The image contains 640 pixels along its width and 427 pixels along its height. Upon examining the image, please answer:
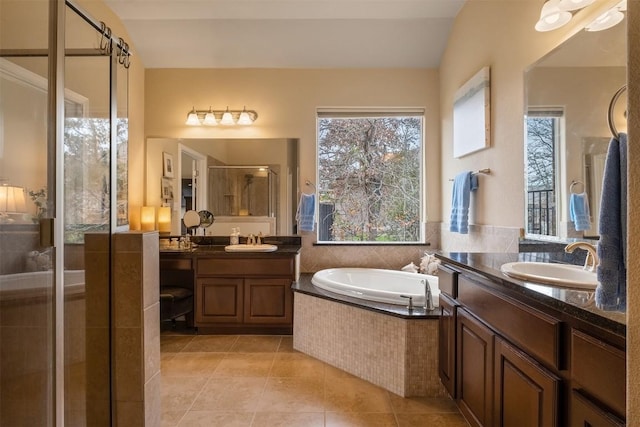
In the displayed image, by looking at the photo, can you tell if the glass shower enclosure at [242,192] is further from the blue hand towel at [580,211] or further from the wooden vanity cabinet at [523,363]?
the blue hand towel at [580,211]

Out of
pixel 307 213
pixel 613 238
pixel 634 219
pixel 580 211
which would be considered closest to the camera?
pixel 634 219

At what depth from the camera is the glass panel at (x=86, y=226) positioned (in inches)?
55.1

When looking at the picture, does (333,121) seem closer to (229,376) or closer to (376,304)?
(376,304)

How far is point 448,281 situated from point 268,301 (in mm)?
1817

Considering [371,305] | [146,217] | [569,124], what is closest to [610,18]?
[569,124]

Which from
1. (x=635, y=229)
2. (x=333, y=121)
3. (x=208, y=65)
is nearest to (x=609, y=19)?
(x=635, y=229)

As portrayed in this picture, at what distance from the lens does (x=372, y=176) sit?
3.87m

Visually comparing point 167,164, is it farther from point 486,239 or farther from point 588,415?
point 588,415

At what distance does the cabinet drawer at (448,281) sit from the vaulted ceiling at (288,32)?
8.36 feet

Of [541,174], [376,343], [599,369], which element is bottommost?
[376,343]

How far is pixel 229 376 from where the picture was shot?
8.05 feet

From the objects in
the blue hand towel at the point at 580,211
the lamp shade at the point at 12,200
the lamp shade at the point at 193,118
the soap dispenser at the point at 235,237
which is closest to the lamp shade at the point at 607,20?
the blue hand towel at the point at 580,211

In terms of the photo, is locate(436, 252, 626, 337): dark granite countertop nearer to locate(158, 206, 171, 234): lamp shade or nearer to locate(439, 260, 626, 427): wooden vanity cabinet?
locate(439, 260, 626, 427): wooden vanity cabinet

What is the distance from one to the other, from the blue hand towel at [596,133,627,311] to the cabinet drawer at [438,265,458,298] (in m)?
0.95
